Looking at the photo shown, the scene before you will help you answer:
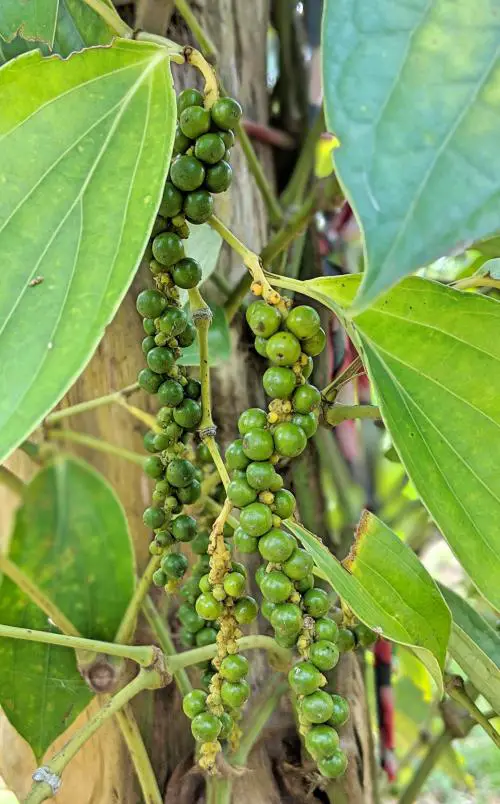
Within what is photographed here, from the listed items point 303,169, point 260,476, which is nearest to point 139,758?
point 260,476

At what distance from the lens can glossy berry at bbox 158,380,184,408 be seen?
0.37 m

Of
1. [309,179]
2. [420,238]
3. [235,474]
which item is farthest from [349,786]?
[309,179]

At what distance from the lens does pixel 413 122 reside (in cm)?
22

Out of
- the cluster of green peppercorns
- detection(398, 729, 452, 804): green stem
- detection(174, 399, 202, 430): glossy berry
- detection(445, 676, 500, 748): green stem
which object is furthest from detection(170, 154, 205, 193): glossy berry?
detection(398, 729, 452, 804): green stem

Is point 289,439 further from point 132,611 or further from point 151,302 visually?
point 132,611

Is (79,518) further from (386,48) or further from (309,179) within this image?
(309,179)

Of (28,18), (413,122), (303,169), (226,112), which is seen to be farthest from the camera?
(303,169)

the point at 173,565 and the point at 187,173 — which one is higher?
the point at 187,173

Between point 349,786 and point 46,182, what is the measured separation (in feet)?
1.51

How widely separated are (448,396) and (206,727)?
197 millimetres

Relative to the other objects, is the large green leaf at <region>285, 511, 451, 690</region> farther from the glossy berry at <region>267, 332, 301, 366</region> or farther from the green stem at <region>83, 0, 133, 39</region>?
the green stem at <region>83, 0, 133, 39</region>

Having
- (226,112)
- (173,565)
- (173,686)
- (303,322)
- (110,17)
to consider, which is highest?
(110,17)

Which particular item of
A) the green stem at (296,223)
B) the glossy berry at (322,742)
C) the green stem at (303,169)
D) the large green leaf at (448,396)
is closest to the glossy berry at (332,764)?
the glossy berry at (322,742)

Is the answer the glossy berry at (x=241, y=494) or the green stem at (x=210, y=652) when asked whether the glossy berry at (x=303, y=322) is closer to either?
the glossy berry at (x=241, y=494)
